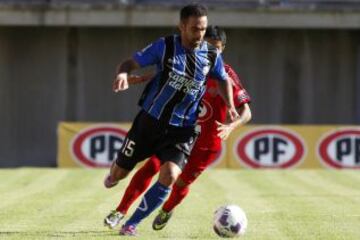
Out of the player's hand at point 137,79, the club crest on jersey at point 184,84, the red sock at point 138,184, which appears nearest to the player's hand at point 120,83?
the club crest on jersey at point 184,84

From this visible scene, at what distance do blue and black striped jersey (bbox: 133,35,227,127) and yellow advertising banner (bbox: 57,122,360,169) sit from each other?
1487 cm

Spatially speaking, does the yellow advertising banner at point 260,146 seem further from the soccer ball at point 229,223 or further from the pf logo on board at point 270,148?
the soccer ball at point 229,223

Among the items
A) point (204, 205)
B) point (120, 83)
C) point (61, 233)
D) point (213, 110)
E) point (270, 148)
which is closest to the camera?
point (120, 83)

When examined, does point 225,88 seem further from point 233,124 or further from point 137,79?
point 137,79

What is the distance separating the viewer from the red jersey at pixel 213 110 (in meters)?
9.94

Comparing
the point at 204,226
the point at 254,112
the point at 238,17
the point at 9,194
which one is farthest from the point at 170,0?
the point at 204,226

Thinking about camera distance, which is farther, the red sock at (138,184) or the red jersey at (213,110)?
the red jersey at (213,110)

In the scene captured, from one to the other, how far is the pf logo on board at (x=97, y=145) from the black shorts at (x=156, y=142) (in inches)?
576

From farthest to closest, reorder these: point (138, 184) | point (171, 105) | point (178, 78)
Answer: point (138, 184) → point (171, 105) → point (178, 78)

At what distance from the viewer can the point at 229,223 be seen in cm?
909

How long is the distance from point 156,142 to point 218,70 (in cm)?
88

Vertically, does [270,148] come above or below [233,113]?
below

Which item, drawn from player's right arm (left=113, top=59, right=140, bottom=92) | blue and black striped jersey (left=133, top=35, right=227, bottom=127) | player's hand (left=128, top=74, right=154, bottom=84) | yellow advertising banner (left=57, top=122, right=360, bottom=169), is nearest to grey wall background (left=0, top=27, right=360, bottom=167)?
yellow advertising banner (left=57, top=122, right=360, bottom=169)

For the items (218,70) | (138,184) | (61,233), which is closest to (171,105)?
(218,70)
